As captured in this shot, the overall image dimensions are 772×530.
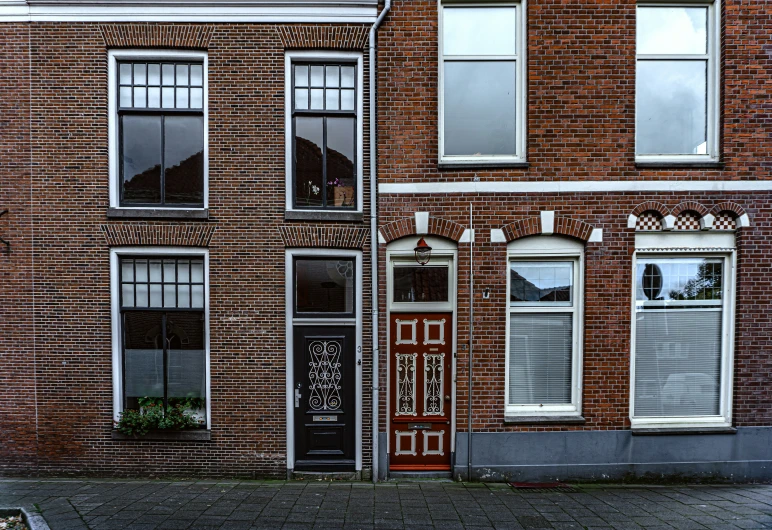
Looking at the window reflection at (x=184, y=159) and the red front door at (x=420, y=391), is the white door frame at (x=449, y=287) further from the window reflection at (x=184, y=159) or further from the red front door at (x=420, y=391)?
the window reflection at (x=184, y=159)

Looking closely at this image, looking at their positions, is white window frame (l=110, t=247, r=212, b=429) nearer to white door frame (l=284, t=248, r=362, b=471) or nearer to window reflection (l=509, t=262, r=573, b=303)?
white door frame (l=284, t=248, r=362, b=471)

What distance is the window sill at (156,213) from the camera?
6.47 meters

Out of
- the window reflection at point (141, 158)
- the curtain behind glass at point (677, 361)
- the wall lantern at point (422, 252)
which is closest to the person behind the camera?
the wall lantern at point (422, 252)

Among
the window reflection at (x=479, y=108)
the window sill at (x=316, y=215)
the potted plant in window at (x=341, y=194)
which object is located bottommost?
the window sill at (x=316, y=215)

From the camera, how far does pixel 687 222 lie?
6391mm

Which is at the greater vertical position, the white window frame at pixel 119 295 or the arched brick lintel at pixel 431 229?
the arched brick lintel at pixel 431 229

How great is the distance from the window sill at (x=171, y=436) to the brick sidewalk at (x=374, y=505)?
1.98 ft

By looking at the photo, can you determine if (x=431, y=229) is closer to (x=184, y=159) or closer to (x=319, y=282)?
(x=319, y=282)

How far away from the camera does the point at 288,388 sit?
650 cm

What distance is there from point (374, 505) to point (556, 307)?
12.7 feet

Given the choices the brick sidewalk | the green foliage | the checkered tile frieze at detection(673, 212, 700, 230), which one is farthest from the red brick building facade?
the brick sidewalk

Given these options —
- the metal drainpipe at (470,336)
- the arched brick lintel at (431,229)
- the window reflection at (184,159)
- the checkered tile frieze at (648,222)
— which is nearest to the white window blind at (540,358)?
the metal drainpipe at (470,336)

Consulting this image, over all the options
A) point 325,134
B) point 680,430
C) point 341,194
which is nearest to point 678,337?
point 680,430

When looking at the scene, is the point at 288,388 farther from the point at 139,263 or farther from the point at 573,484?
the point at 573,484
